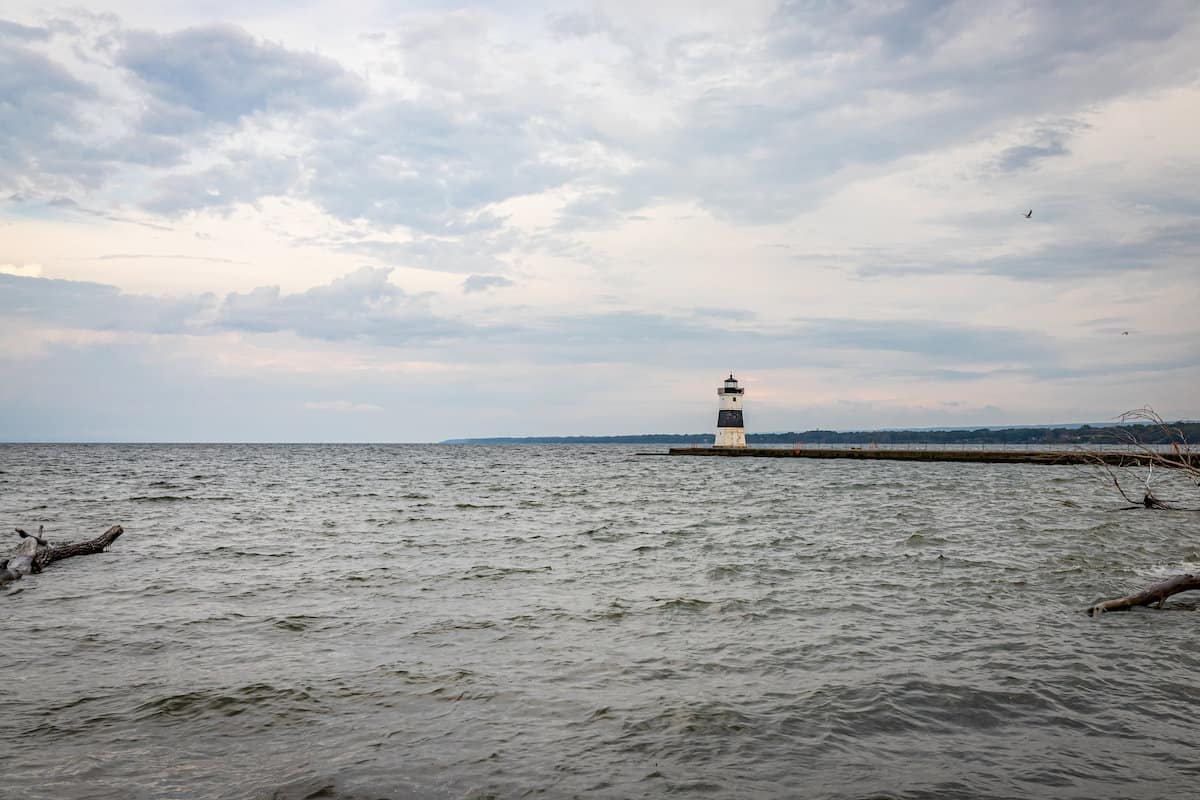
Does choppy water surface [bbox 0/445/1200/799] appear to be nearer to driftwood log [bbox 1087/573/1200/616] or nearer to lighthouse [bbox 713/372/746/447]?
driftwood log [bbox 1087/573/1200/616]

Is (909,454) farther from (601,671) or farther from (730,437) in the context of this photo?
(601,671)

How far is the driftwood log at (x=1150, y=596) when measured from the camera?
13.0m

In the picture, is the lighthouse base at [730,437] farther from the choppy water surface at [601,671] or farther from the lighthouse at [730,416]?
the choppy water surface at [601,671]

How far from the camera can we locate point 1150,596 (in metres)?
13.2

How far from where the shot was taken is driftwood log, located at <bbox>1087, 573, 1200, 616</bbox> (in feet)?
42.8

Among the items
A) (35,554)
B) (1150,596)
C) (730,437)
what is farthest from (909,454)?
(35,554)

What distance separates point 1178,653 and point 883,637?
3919 mm

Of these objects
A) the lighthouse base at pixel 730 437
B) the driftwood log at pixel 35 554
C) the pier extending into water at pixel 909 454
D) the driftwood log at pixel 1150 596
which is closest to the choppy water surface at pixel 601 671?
the driftwood log at pixel 1150 596

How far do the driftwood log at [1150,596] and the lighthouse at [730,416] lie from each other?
256 feet

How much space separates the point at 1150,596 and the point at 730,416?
81.0 meters

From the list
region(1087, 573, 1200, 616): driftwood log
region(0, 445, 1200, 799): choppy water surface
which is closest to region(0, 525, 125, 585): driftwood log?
region(0, 445, 1200, 799): choppy water surface

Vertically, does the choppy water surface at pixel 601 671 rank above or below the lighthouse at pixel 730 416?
below

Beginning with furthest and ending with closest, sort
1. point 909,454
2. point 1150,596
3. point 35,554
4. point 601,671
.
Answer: point 909,454, point 35,554, point 1150,596, point 601,671

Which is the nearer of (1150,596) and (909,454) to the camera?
(1150,596)
